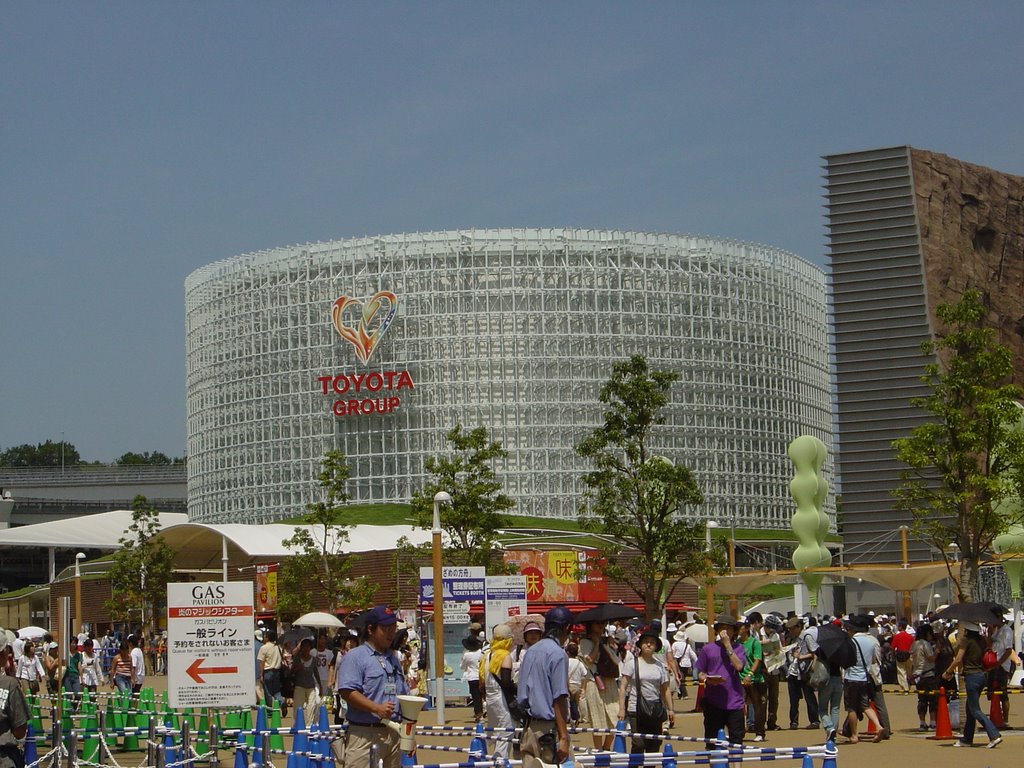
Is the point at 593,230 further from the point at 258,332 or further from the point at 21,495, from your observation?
the point at 21,495

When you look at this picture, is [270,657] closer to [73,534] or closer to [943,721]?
[943,721]

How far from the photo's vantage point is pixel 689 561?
41.8 meters

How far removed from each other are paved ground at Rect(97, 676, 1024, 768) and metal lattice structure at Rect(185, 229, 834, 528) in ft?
253

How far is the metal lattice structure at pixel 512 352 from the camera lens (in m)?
105

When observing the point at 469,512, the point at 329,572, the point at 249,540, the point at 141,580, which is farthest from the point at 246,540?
the point at 469,512

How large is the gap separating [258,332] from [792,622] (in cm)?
8818

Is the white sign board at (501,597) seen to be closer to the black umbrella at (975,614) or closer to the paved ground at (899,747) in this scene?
the paved ground at (899,747)

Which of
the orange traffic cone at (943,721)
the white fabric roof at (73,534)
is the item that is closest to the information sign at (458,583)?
the orange traffic cone at (943,721)

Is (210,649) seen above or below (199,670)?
above

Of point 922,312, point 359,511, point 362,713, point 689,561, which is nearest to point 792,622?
point 362,713

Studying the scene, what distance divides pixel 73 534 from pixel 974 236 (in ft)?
222

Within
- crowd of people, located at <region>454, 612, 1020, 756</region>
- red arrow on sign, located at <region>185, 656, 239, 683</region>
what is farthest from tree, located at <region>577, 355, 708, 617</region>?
red arrow on sign, located at <region>185, 656, 239, 683</region>

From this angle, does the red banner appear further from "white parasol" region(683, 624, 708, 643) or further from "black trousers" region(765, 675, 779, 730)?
"black trousers" region(765, 675, 779, 730)

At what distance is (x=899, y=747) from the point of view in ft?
71.4
